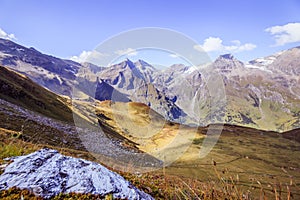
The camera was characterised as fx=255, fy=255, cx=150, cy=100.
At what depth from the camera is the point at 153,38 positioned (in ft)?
46.1

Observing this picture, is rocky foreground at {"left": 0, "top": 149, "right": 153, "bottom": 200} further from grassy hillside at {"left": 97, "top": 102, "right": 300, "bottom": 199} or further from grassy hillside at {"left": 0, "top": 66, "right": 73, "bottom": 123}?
grassy hillside at {"left": 0, "top": 66, "right": 73, "bottom": 123}

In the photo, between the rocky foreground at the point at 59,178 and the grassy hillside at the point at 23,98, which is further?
the grassy hillside at the point at 23,98

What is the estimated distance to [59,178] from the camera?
5.14 metres

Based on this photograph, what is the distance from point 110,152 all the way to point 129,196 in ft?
119

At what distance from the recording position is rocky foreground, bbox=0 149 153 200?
4.80m

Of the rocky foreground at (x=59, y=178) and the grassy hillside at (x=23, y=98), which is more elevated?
the rocky foreground at (x=59, y=178)

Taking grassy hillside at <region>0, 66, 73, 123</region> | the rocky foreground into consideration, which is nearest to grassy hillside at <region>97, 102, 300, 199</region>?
the rocky foreground

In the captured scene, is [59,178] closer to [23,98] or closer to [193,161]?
[193,161]

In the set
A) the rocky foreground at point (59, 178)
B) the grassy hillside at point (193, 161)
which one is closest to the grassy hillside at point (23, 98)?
the grassy hillside at point (193, 161)

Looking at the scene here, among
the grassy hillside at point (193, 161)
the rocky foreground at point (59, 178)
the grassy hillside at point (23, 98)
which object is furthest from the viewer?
the grassy hillside at point (23, 98)

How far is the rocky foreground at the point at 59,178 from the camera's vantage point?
4.80 meters

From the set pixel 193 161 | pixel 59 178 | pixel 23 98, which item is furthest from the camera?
pixel 23 98

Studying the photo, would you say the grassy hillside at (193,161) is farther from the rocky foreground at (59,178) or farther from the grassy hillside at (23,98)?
the grassy hillside at (23,98)

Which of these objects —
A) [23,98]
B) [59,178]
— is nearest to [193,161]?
[23,98]
